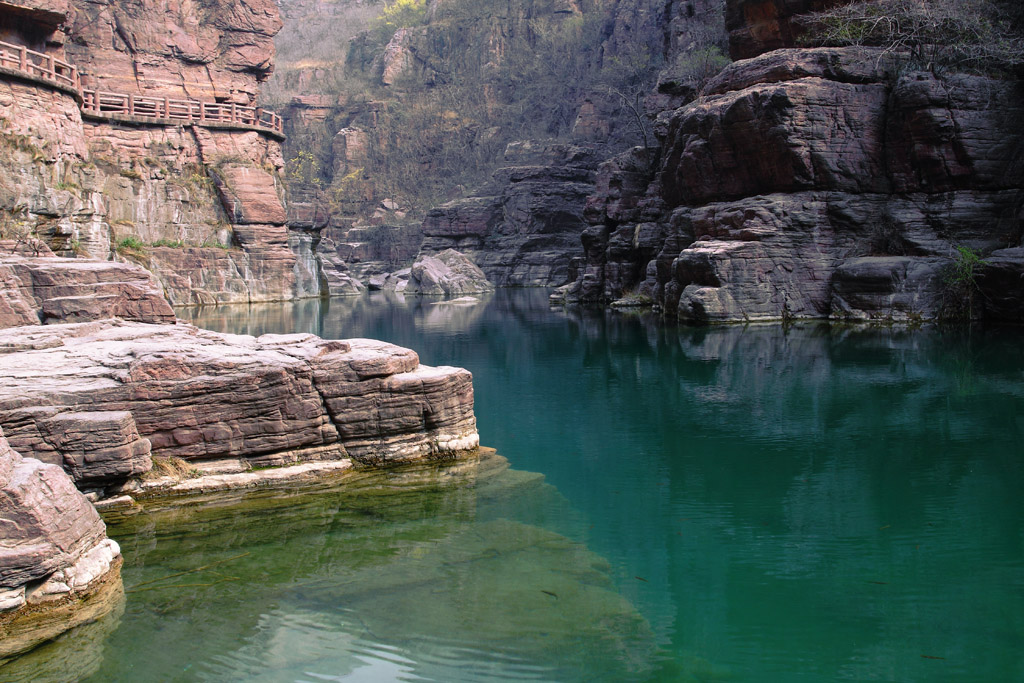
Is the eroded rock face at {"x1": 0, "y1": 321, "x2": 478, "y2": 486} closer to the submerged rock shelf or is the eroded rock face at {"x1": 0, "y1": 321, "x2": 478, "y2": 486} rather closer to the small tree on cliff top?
the submerged rock shelf

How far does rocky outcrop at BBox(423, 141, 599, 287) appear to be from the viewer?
56.1 meters

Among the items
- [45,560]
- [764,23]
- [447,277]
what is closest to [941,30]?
[764,23]

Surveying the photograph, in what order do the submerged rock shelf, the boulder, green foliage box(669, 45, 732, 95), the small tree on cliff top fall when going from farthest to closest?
1. the boulder
2. green foliage box(669, 45, 732, 95)
3. the small tree on cliff top
4. the submerged rock shelf

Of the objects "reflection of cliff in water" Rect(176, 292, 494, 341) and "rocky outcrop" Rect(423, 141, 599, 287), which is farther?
"rocky outcrop" Rect(423, 141, 599, 287)

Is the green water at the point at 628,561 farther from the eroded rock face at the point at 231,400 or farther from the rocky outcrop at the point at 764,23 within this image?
the rocky outcrop at the point at 764,23

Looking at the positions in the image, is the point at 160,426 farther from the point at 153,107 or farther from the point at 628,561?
the point at 153,107

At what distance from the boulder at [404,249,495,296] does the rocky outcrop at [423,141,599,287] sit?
14.0ft

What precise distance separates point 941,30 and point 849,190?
15.6ft

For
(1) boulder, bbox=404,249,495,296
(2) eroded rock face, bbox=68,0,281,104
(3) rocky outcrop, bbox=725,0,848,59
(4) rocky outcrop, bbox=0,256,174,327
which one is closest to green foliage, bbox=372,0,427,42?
(1) boulder, bbox=404,249,495,296

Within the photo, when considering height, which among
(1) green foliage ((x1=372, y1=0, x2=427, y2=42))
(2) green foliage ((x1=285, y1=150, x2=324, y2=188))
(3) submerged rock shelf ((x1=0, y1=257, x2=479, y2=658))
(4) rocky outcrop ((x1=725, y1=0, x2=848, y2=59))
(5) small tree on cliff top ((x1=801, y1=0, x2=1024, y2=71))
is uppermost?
(1) green foliage ((x1=372, y1=0, x2=427, y2=42))

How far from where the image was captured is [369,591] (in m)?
5.46

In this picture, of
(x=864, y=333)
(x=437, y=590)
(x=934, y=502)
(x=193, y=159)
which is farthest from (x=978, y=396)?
(x=193, y=159)

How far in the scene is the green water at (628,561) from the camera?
457cm

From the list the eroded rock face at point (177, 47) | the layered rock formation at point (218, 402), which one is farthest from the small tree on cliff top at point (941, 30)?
the eroded rock face at point (177, 47)
